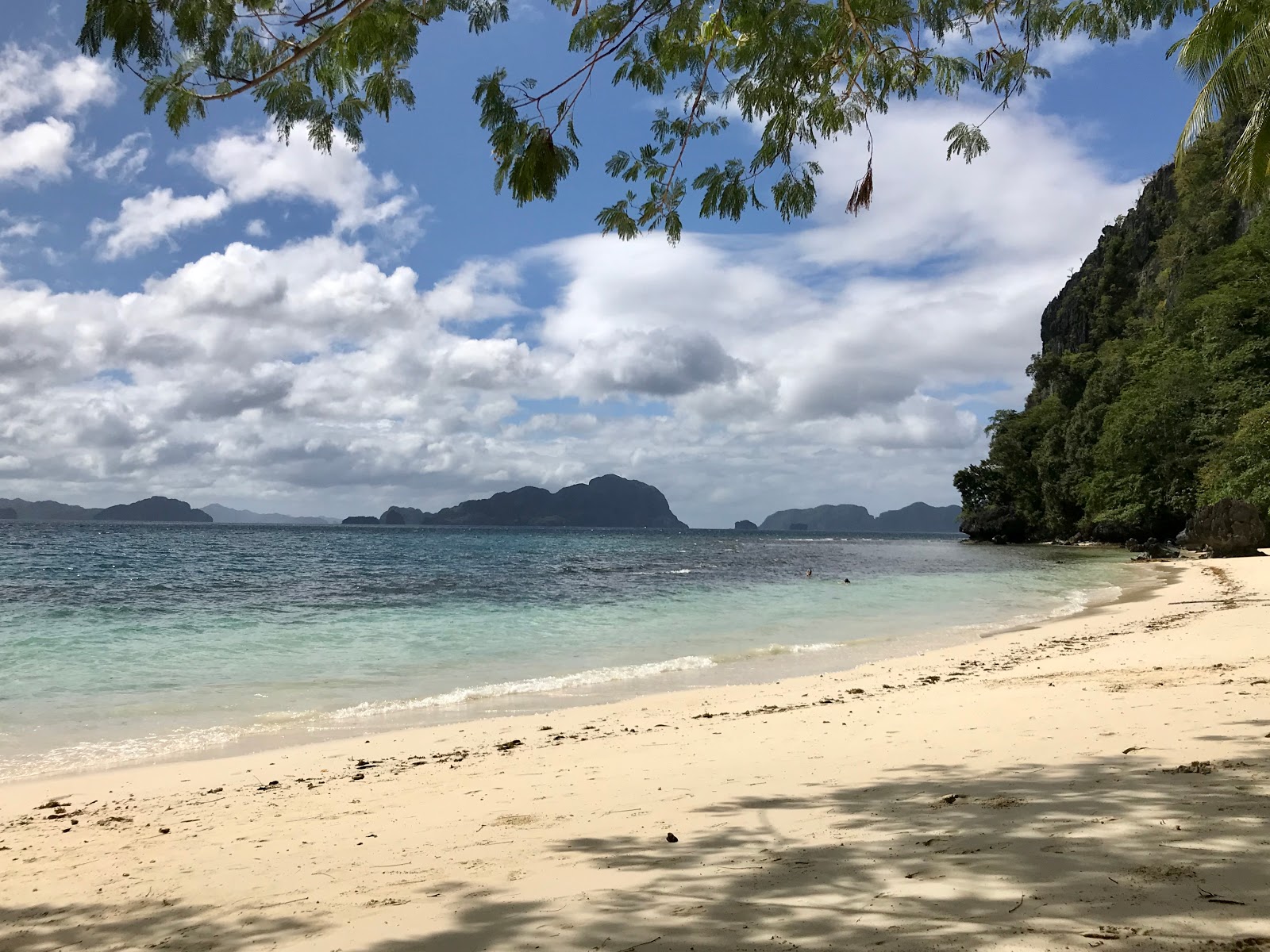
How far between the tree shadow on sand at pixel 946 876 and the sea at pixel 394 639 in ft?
19.6

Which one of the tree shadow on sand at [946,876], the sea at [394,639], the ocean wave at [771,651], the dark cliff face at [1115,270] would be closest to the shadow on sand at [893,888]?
the tree shadow on sand at [946,876]

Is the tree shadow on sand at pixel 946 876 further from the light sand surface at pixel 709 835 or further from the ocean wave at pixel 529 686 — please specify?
the ocean wave at pixel 529 686

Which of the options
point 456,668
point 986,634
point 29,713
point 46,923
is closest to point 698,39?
point 46,923

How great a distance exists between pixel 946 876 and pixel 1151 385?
173ft

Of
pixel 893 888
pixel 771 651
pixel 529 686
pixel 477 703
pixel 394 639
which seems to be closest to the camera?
pixel 893 888

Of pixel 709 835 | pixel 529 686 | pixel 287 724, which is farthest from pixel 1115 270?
pixel 709 835

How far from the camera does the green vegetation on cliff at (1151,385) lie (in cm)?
3606

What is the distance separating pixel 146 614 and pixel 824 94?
1986 cm

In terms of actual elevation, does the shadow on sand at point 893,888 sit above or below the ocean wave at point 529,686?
above

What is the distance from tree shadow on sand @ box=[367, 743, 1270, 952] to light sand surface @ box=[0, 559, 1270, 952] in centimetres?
1

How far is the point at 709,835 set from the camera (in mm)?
3963

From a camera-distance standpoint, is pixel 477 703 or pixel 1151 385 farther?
pixel 1151 385

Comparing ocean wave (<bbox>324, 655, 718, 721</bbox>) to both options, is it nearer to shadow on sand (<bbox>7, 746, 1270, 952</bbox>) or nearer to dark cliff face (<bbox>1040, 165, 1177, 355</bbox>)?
shadow on sand (<bbox>7, 746, 1270, 952</bbox>)

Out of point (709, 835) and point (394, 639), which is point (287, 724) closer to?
point (394, 639)
